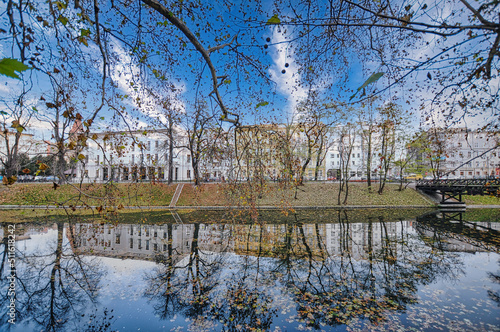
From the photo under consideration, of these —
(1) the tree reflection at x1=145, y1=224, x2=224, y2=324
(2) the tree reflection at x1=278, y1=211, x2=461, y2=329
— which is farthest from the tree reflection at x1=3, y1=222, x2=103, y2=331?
(2) the tree reflection at x1=278, y1=211, x2=461, y2=329

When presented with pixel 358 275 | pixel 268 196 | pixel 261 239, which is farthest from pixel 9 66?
pixel 268 196

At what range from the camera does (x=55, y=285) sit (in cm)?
622

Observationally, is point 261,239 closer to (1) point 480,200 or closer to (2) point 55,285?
(2) point 55,285

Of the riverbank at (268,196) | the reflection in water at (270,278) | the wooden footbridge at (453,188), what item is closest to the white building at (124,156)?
the reflection in water at (270,278)

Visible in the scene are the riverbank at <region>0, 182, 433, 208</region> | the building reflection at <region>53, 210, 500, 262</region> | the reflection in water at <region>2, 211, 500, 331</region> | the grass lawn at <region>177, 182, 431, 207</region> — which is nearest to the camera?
the reflection in water at <region>2, 211, 500, 331</region>

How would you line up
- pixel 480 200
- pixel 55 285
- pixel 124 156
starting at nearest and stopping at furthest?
pixel 124 156 < pixel 55 285 < pixel 480 200

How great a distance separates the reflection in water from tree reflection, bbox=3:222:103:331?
0.10 ft

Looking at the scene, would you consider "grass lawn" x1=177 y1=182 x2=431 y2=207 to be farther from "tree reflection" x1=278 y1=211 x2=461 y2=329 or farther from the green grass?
"tree reflection" x1=278 y1=211 x2=461 y2=329

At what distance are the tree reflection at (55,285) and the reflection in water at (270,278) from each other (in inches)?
1.2

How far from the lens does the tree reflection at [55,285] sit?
16.3 ft

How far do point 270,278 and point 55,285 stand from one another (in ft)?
19.6

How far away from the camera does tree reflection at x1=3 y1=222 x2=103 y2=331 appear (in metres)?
4.96

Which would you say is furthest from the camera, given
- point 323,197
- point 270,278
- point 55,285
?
point 323,197

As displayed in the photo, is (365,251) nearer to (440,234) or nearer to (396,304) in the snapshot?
(396,304)
